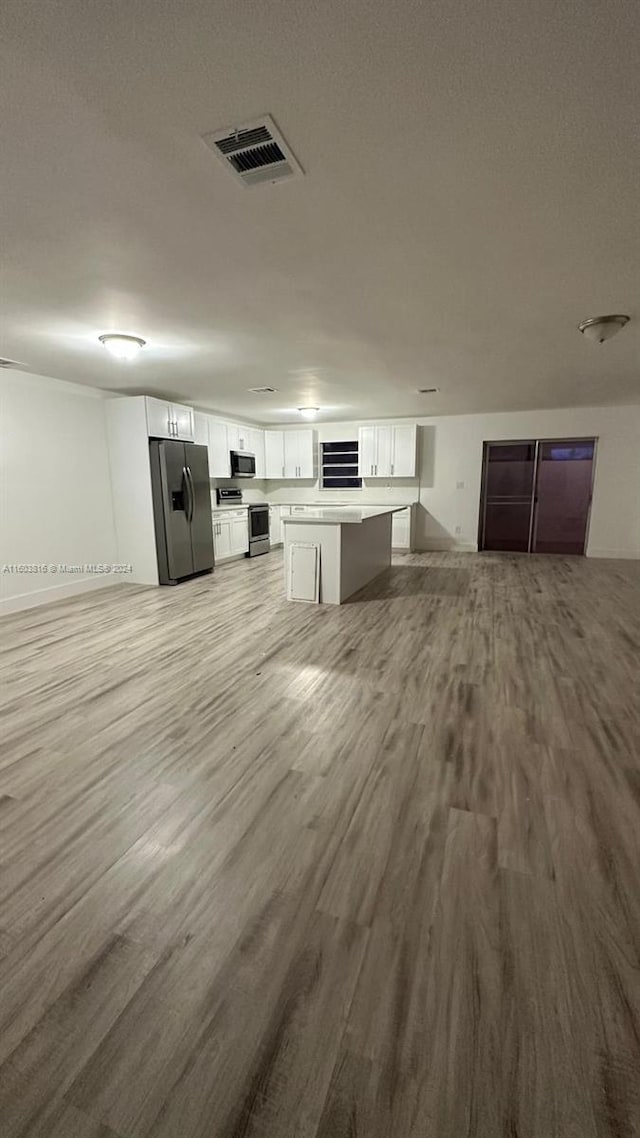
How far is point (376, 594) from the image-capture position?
5.51 metres

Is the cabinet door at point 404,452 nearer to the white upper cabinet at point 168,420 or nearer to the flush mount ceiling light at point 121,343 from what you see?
the white upper cabinet at point 168,420

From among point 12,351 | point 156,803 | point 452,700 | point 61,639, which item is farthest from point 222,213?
point 61,639

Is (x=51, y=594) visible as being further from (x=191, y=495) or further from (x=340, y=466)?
(x=340, y=466)

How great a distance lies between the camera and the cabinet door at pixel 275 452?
905 centimetres

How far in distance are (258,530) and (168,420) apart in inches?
109

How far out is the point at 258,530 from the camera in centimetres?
838

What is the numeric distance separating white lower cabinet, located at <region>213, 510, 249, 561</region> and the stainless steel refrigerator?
0.57 metres

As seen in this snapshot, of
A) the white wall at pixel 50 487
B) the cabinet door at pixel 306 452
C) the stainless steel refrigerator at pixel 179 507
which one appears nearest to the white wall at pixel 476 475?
the cabinet door at pixel 306 452

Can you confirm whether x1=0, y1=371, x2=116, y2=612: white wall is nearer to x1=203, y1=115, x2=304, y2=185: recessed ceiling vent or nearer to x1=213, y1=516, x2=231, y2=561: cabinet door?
x1=213, y1=516, x2=231, y2=561: cabinet door

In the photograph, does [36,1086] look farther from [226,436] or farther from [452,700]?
[226,436]

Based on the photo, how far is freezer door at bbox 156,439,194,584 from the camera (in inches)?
230

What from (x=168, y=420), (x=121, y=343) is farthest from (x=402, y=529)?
(x=121, y=343)

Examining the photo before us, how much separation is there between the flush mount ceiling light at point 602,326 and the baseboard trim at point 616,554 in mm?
5159

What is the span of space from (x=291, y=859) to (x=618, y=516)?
26.5 feet
